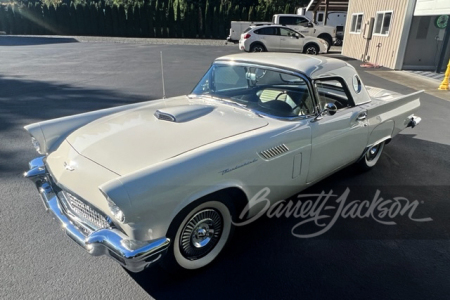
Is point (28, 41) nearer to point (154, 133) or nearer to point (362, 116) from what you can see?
point (154, 133)

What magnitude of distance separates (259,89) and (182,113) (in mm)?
941

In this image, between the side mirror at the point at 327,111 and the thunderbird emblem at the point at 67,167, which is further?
the side mirror at the point at 327,111

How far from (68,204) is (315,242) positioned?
212cm

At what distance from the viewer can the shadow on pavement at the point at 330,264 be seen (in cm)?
232

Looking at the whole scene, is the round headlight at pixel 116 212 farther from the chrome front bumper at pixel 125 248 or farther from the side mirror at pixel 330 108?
the side mirror at pixel 330 108

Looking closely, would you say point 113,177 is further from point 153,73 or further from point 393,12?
point 393,12

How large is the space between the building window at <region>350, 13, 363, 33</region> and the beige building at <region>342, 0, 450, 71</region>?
721mm

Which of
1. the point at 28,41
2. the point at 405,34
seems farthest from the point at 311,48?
the point at 28,41

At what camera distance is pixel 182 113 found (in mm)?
2902

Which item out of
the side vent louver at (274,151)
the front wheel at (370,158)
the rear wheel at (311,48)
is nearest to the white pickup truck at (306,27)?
the rear wheel at (311,48)

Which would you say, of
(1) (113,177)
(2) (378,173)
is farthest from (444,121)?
(1) (113,177)

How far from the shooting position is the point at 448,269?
2.58 meters

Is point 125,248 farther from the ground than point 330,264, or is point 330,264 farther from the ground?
point 125,248

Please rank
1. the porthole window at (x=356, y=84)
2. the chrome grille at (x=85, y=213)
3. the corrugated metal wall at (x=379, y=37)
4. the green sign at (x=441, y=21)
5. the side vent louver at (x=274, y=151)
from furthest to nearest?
the corrugated metal wall at (x=379, y=37)
the green sign at (x=441, y=21)
the porthole window at (x=356, y=84)
the side vent louver at (x=274, y=151)
the chrome grille at (x=85, y=213)
